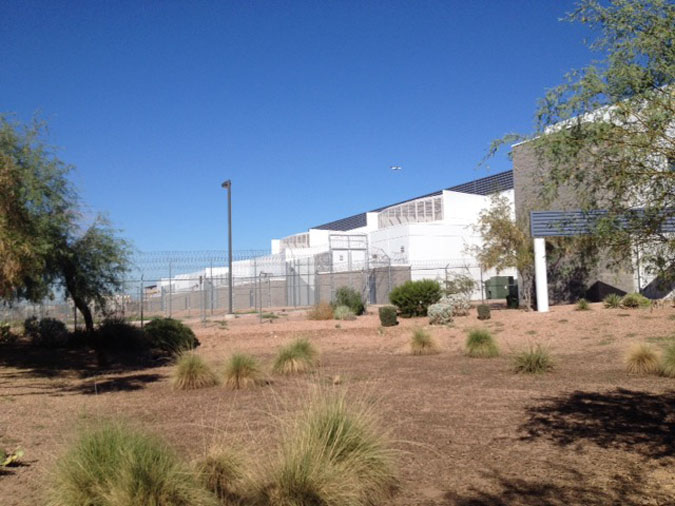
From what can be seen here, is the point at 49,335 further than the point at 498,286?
No

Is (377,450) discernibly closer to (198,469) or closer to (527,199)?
(198,469)

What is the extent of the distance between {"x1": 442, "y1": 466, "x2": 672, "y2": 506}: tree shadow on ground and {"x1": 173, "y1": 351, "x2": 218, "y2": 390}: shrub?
282 inches

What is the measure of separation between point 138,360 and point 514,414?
12105mm

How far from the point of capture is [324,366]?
1434cm

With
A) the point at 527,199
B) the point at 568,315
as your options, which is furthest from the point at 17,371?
the point at 527,199

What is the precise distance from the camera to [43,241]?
1216 cm

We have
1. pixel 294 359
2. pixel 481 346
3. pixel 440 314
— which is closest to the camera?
pixel 294 359

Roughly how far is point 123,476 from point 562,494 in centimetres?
363

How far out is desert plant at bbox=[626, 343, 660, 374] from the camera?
11656mm

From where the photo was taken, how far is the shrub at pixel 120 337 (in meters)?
18.6

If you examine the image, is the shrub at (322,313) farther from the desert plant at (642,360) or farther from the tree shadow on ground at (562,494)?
the tree shadow on ground at (562,494)

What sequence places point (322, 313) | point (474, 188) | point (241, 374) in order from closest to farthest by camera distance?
point (241, 374) → point (322, 313) → point (474, 188)

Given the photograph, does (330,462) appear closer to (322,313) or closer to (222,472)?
(222,472)

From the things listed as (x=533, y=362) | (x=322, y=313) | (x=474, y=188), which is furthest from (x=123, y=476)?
(x=474, y=188)
